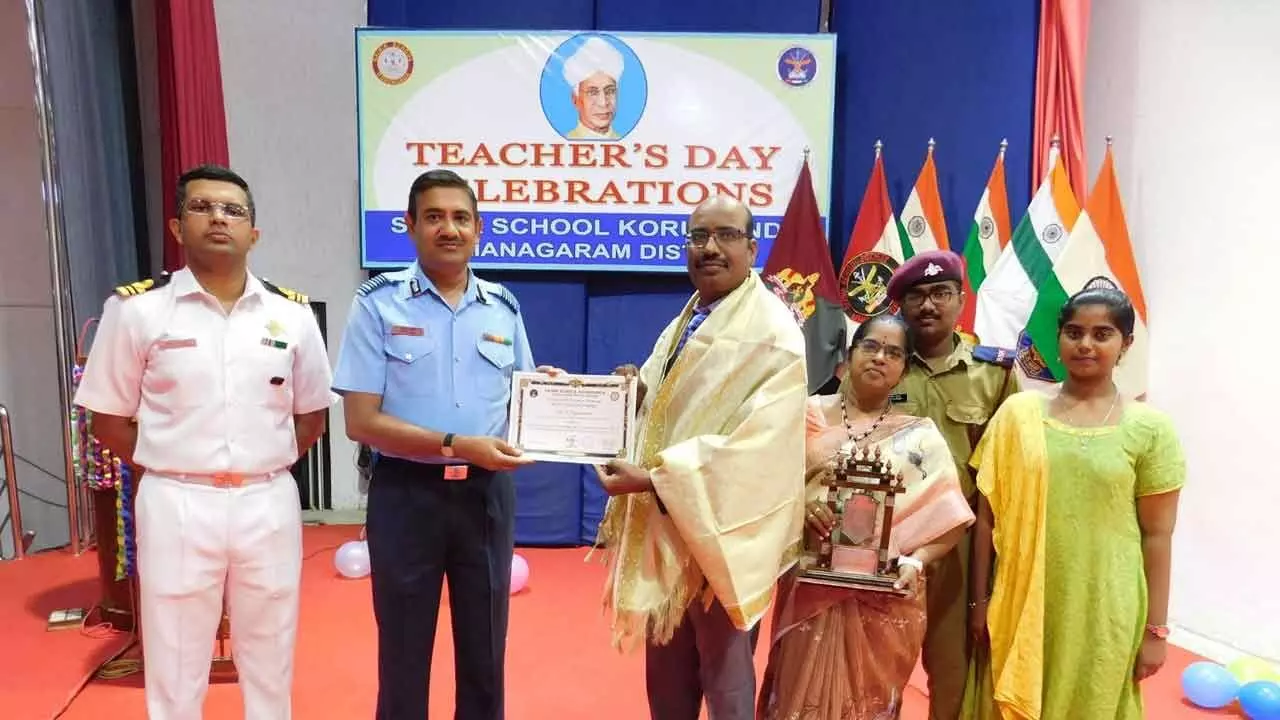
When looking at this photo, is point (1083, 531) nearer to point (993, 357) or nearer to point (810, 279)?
point (993, 357)

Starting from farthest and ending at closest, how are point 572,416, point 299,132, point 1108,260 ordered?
point 299,132
point 1108,260
point 572,416

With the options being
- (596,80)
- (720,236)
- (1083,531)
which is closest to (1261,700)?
(1083,531)

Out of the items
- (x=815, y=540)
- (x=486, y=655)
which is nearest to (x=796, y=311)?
(x=815, y=540)

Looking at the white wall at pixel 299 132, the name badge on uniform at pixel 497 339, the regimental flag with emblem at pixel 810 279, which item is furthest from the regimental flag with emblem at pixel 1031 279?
the white wall at pixel 299 132

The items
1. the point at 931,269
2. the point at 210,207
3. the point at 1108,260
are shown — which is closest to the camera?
the point at 210,207

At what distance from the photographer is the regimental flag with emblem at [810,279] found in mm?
4207

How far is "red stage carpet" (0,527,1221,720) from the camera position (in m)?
3.01

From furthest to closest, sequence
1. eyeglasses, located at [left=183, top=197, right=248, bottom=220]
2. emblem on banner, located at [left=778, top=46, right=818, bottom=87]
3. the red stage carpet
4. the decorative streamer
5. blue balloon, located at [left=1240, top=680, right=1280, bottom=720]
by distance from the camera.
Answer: emblem on banner, located at [left=778, top=46, right=818, bottom=87]
the decorative streamer
the red stage carpet
blue balloon, located at [left=1240, top=680, right=1280, bottom=720]
eyeglasses, located at [left=183, top=197, right=248, bottom=220]

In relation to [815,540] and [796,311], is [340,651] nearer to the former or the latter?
[815,540]

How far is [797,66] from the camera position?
461cm

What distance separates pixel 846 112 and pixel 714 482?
364 centimetres

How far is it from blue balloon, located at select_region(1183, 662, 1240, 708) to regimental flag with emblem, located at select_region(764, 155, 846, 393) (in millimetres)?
1987

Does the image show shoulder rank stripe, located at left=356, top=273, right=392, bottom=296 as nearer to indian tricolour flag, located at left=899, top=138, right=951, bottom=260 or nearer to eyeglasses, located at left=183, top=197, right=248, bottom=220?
eyeglasses, located at left=183, top=197, right=248, bottom=220

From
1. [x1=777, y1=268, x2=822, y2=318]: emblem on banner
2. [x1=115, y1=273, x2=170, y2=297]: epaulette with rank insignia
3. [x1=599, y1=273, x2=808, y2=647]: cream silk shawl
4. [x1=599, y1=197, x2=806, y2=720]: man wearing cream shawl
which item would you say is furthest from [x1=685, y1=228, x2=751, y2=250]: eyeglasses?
[x1=777, y1=268, x2=822, y2=318]: emblem on banner
